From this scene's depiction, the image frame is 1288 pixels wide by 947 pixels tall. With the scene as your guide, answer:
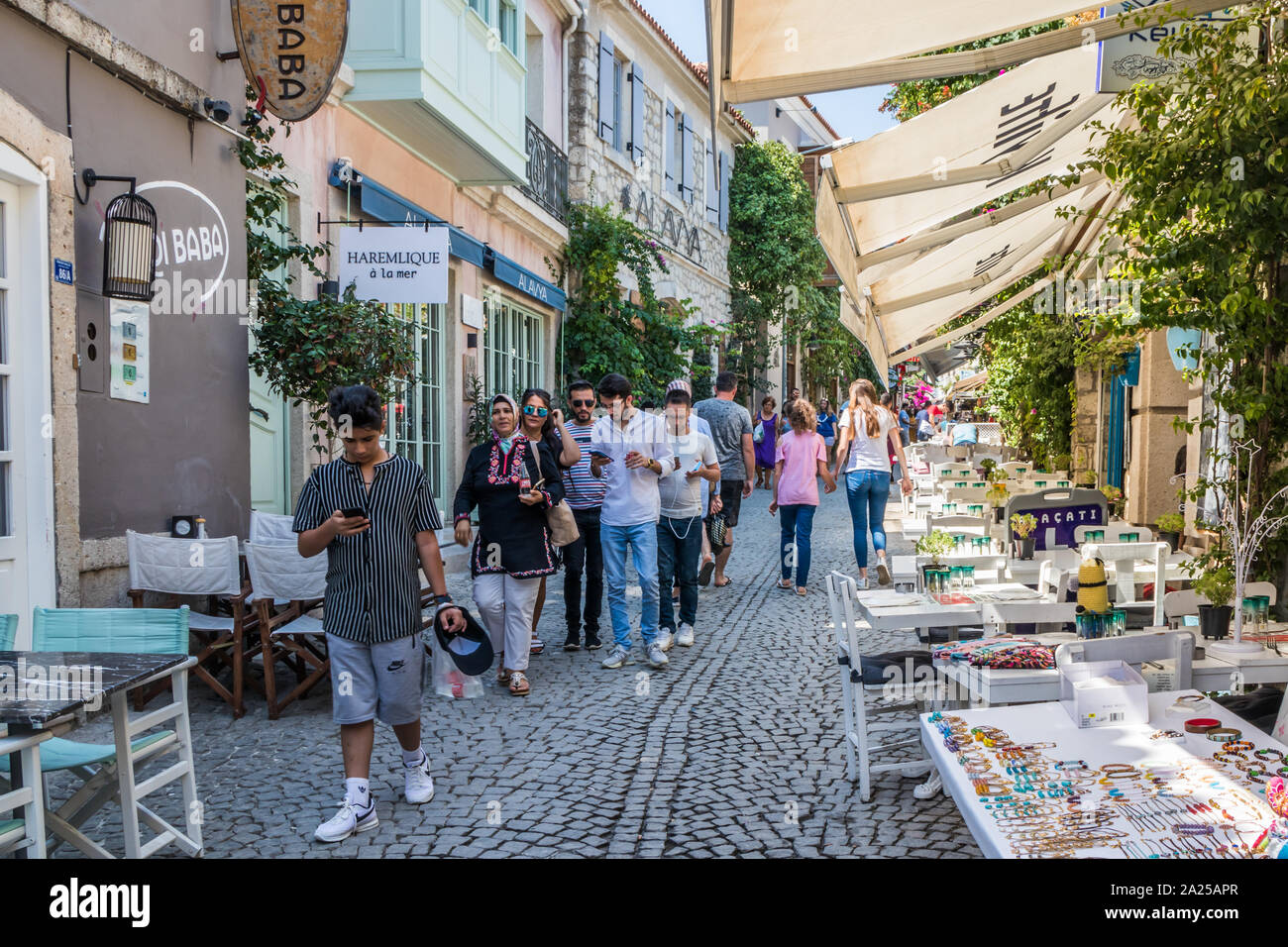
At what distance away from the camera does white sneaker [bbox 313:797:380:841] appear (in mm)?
4230

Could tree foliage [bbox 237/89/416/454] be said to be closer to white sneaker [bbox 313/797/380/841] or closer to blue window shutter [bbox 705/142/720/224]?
white sneaker [bbox 313/797/380/841]

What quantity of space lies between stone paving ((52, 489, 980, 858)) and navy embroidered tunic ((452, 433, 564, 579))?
733 mm

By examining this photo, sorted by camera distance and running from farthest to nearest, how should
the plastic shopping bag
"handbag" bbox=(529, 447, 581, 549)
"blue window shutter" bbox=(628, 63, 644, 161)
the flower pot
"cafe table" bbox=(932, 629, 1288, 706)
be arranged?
"blue window shutter" bbox=(628, 63, 644, 161) < "handbag" bbox=(529, 447, 581, 549) < the plastic shopping bag < the flower pot < "cafe table" bbox=(932, 629, 1288, 706)

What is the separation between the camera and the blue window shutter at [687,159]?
894 inches

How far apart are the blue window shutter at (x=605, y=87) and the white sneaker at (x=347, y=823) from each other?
1503cm

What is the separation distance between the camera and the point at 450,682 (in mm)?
6613

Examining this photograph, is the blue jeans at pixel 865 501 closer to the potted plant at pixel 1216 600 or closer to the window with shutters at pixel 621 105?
the potted plant at pixel 1216 600

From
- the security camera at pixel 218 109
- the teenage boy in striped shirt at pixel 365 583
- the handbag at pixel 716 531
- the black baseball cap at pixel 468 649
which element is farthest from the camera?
the handbag at pixel 716 531

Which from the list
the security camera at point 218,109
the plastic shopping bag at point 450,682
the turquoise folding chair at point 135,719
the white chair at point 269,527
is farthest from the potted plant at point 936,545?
the security camera at point 218,109

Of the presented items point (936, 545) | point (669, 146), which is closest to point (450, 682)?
point (936, 545)

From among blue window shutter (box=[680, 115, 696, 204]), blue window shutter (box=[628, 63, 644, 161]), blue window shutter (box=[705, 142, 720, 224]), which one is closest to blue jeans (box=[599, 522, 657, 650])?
blue window shutter (box=[628, 63, 644, 161])

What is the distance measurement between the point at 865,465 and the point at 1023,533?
11.3 ft

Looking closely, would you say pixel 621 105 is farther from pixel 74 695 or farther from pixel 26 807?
pixel 26 807
